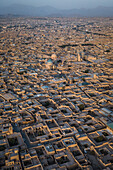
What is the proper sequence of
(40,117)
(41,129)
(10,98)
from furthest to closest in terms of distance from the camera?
(10,98) < (40,117) < (41,129)

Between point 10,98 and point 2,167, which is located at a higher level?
point 10,98

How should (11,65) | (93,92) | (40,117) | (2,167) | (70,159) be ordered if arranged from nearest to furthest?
(2,167)
(70,159)
(40,117)
(93,92)
(11,65)

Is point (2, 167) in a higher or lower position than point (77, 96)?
lower

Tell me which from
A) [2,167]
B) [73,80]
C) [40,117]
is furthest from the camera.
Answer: [73,80]

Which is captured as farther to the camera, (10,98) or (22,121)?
(10,98)

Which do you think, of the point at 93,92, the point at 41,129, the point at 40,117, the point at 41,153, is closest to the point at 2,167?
the point at 41,153

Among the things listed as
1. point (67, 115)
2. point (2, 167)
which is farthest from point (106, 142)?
point (2, 167)

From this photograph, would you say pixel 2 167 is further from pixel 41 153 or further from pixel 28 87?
pixel 28 87

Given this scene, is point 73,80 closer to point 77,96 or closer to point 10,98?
point 77,96

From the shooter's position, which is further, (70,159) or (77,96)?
(77,96)
